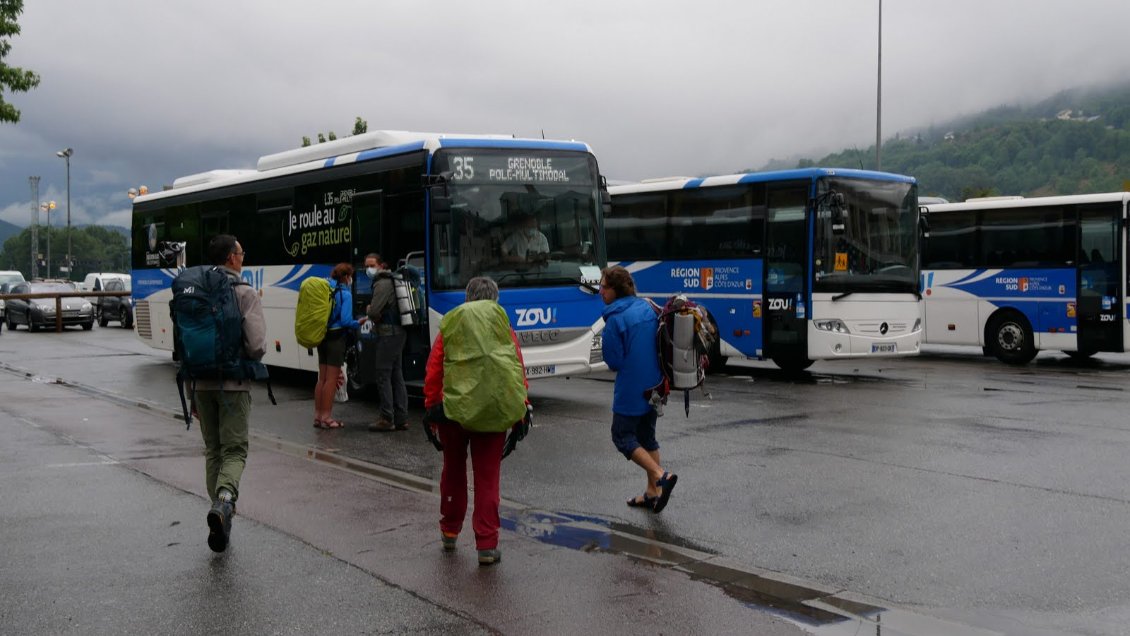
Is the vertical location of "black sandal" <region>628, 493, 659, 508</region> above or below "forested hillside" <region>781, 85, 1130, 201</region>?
below

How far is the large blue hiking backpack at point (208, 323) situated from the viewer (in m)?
6.78

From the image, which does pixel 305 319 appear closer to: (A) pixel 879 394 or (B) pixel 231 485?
(B) pixel 231 485

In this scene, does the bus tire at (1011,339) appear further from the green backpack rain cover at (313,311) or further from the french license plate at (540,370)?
the green backpack rain cover at (313,311)

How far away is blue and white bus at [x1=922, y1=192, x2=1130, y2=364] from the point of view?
1966 centimetres

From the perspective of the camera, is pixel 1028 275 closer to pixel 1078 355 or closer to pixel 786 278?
pixel 1078 355

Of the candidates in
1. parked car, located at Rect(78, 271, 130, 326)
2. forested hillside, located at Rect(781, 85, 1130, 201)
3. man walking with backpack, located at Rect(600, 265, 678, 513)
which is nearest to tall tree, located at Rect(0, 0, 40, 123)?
parked car, located at Rect(78, 271, 130, 326)

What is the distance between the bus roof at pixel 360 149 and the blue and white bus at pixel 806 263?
440cm

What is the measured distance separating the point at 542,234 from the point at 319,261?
3.52 m

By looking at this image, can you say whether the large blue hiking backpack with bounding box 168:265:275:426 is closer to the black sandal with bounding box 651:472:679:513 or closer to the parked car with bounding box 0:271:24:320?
the black sandal with bounding box 651:472:679:513

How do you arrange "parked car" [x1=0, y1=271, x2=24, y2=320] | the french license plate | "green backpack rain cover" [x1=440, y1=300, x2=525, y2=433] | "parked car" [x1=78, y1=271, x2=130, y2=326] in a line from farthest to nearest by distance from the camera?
"parked car" [x1=0, y1=271, x2=24, y2=320] < "parked car" [x1=78, y1=271, x2=130, y2=326] < the french license plate < "green backpack rain cover" [x1=440, y1=300, x2=525, y2=433]

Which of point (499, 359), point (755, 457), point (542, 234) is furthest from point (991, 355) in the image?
point (499, 359)

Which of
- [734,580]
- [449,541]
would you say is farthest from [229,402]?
[734,580]

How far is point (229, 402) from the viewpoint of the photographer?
6.97 m

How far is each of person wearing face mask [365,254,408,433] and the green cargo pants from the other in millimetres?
4872
